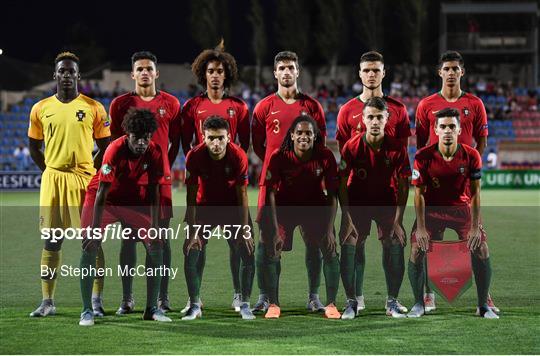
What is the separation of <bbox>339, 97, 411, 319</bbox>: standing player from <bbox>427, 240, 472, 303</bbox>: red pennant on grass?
1.04ft

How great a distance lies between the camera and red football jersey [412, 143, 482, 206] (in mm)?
8180

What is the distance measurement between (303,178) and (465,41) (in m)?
41.6

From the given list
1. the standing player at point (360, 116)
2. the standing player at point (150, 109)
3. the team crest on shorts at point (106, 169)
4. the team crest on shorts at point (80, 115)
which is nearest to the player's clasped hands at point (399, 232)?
the standing player at point (360, 116)

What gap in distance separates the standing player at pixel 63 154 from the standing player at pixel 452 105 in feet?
10.1

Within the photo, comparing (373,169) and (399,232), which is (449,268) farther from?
(373,169)

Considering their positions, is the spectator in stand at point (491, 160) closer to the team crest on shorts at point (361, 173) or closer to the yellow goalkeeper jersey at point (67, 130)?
the team crest on shorts at point (361, 173)

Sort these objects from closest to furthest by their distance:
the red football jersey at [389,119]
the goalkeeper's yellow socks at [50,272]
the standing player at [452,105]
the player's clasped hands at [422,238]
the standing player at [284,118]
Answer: the player's clasped hands at [422,238] < the goalkeeper's yellow socks at [50,272] < the standing player at [284,118] < the red football jersey at [389,119] < the standing player at [452,105]

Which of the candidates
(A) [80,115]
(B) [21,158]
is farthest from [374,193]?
(B) [21,158]

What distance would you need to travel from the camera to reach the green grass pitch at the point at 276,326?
6918 mm

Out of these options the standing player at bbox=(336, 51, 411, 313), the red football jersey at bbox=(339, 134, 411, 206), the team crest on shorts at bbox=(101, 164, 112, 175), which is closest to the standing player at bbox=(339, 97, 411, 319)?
the red football jersey at bbox=(339, 134, 411, 206)

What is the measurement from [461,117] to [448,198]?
1.01 metres

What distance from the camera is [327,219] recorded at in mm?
8031

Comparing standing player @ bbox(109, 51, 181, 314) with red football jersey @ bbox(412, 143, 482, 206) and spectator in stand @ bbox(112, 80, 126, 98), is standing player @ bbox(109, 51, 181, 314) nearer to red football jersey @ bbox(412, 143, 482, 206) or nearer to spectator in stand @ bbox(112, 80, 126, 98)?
red football jersey @ bbox(412, 143, 482, 206)

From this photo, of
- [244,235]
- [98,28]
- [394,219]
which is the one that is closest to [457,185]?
[394,219]
